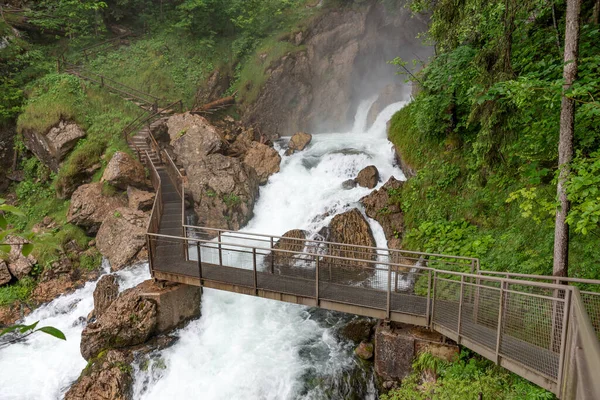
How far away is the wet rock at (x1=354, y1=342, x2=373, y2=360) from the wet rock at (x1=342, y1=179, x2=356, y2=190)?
7534mm

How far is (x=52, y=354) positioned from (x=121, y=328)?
2947mm

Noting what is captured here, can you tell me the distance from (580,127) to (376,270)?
4.72 metres

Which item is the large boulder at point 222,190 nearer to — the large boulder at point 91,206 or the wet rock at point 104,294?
the large boulder at point 91,206

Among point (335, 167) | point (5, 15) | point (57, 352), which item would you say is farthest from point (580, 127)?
point (5, 15)

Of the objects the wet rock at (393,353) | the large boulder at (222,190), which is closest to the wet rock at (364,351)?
the wet rock at (393,353)

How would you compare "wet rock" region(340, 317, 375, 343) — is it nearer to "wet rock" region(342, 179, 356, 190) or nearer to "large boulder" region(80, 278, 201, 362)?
"large boulder" region(80, 278, 201, 362)

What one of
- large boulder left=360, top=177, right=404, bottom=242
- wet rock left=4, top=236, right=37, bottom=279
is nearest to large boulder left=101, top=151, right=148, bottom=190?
wet rock left=4, top=236, right=37, bottom=279

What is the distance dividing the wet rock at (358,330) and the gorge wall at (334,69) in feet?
53.8

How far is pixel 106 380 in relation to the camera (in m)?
8.74

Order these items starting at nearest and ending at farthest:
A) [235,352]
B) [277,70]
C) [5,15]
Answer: [235,352] → [5,15] → [277,70]

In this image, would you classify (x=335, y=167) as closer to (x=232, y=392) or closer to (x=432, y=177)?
(x=432, y=177)

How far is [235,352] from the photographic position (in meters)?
9.48

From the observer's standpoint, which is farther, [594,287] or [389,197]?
[389,197]

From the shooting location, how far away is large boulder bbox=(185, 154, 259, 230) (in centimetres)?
1505
